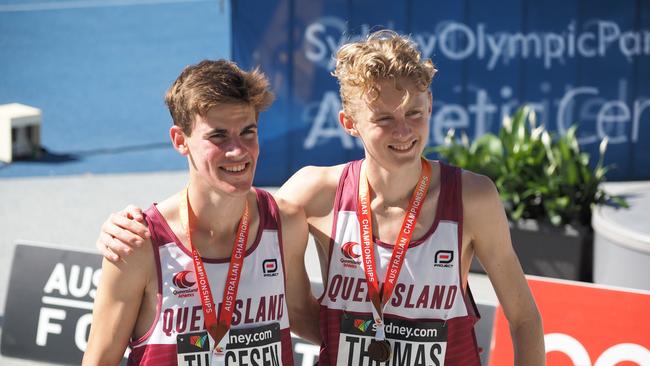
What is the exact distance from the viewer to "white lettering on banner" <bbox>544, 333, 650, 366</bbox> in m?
4.92

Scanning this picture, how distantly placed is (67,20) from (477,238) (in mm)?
13777

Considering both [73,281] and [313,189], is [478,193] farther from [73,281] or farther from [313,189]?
[73,281]

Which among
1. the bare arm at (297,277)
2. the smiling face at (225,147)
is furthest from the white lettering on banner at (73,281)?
the smiling face at (225,147)

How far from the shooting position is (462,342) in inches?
149

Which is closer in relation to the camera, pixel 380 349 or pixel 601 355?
pixel 380 349

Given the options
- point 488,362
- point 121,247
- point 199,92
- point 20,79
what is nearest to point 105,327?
point 121,247

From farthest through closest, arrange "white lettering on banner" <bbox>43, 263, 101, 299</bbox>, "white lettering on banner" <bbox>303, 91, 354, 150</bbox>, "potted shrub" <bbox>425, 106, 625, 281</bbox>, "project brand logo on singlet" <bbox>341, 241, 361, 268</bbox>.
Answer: "white lettering on banner" <bbox>303, 91, 354, 150</bbox> < "potted shrub" <bbox>425, 106, 625, 281</bbox> < "white lettering on banner" <bbox>43, 263, 101, 299</bbox> < "project brand logo on singlet" <bbox>341, 241, 361, 268</bbox>

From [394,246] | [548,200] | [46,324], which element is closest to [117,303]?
[394,246]

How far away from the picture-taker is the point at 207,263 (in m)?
3.61

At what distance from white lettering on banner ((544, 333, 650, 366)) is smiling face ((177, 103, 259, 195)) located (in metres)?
2.20

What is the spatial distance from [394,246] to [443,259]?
177 mm

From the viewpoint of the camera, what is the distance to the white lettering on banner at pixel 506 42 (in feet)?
32.0

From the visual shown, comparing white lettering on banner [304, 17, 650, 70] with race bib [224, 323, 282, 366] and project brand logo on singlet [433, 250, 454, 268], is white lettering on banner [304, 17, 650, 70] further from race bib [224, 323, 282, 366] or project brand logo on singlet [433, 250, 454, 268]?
race bib [224, 323, 282, 366]

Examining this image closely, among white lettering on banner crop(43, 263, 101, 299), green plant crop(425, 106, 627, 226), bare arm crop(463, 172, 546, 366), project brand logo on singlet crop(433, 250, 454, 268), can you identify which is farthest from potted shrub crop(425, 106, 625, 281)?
project brand logo on singlet crop(433, 250, 454, 268)
